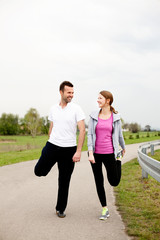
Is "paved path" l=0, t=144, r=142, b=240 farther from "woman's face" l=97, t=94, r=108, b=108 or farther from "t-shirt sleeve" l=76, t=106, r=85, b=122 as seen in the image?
"woman's face" l=97, t=94, r=108, b=108

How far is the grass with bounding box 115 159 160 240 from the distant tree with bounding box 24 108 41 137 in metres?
86.2

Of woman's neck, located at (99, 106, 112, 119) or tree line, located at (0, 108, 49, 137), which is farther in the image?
tree line, located at (0, 108, 49, 137)

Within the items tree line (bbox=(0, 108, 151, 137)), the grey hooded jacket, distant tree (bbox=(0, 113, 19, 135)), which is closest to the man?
the grey hooded jacket

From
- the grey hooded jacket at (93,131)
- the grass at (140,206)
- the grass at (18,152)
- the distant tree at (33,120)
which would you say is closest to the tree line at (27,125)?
the distant tree at (33,120)

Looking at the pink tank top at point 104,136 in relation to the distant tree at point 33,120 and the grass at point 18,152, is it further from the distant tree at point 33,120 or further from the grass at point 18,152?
the distant tree at point 33,120

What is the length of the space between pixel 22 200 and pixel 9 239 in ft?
7.36

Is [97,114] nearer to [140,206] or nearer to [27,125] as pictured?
[140,206]

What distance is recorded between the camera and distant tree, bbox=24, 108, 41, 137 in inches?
3696

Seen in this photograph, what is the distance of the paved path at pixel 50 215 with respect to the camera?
401cm

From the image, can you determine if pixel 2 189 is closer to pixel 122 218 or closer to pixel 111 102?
pixel 122 218

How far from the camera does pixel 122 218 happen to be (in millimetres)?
4844

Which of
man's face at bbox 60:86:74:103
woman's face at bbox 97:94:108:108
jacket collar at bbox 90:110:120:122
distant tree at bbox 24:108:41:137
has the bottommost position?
jacket collar at bbox 90:110:120:122

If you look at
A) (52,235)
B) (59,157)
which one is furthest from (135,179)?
(52,235)

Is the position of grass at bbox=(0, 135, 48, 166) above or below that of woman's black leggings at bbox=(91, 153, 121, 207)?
below
